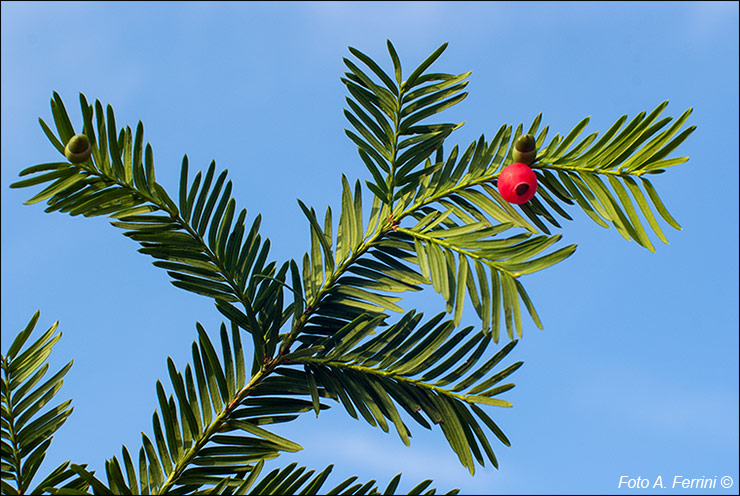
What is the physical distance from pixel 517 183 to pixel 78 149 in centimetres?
93

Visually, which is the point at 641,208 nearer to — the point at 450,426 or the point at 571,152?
the point at 571,152

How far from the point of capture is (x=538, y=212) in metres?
1.52

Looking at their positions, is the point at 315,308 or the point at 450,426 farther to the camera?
the point at 315,308

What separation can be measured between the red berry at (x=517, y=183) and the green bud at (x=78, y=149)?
88 cm

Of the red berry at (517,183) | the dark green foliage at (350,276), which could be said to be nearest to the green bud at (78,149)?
the dark green foliage at (350,276)

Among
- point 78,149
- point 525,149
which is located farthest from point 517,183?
point 78,149

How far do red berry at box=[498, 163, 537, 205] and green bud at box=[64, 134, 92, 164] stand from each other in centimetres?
88

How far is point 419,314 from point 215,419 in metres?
0.48

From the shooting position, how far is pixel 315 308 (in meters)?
1.46

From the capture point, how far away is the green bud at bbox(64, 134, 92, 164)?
1406 millimetres

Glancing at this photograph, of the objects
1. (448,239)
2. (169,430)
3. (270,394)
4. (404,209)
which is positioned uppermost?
(404,209)

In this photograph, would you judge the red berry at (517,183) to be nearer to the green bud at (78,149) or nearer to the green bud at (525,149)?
the green bud at (525,149)

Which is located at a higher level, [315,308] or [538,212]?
[538,212]

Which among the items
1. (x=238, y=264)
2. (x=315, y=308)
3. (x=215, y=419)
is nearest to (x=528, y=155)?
(x=315, y=308)
